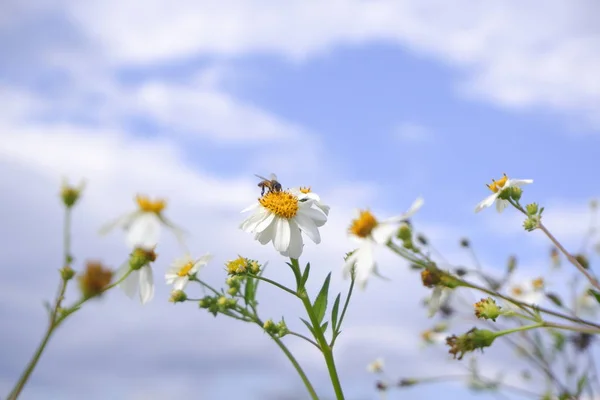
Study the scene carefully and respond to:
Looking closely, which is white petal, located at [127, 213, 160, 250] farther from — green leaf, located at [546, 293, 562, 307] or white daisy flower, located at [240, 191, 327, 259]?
green leaf, located at [546, 293, 562, 307]

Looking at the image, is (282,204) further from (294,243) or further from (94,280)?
(94,280)

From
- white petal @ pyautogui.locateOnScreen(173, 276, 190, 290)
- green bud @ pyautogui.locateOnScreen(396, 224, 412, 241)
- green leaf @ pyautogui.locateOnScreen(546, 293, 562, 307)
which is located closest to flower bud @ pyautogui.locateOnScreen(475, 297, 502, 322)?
green bud @ pyautogui.locateOnScreen(396, 224, 412, 241)

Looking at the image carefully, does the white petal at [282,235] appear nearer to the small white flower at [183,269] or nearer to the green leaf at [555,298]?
the small white flower at [183,269]

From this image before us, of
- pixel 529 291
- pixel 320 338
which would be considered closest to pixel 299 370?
pixel 320 338

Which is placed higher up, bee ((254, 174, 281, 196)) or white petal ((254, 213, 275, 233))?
bee ((254, 174, 281, 196))

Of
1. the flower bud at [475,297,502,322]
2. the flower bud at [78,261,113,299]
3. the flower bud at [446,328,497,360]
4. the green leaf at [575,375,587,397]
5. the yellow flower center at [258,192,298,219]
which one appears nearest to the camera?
the flower bud at [78,261,113,299]

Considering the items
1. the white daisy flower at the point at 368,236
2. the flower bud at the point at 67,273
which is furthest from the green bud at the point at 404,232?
the flower bud at the point at 67,273

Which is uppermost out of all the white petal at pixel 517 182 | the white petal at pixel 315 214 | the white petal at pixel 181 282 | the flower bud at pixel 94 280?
the white petal at pixel 517 182
